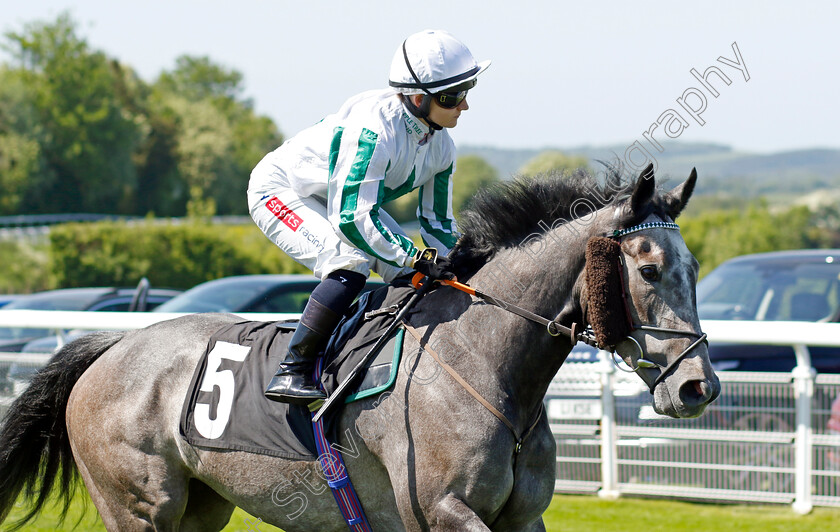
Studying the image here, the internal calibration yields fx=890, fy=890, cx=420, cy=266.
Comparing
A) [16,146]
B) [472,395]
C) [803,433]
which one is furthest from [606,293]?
[16,146]

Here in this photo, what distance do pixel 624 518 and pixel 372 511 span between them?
264 cm

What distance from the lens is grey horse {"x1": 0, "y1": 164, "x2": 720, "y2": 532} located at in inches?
106

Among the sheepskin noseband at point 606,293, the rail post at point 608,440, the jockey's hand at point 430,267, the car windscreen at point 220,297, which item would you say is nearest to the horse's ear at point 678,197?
the sheepskin noseband at point 606,293

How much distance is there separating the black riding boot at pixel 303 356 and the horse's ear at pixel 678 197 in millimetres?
1183

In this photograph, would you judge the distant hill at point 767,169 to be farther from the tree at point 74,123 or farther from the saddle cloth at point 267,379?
the saddle cloth at point 267,379

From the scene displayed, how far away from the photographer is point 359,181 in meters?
3.00

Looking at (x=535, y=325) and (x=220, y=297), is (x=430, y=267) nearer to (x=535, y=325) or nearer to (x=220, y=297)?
(x=535, y=325)

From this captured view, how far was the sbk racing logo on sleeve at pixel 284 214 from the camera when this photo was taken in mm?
3350

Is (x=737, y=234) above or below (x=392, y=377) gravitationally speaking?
below

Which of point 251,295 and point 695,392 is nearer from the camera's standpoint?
point 695,392

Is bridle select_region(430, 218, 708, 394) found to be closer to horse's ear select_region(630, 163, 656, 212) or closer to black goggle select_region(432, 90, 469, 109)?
horse's ear select_region(630, 163, 656, 212)

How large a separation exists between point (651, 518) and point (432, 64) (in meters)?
3.37

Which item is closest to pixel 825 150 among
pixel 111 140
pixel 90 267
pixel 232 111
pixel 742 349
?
pixel 232 111

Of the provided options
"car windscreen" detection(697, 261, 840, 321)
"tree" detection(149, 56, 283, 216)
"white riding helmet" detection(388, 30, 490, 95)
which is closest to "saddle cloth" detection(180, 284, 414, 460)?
"white riding helmet" detection(388, 30, 490, 95)
